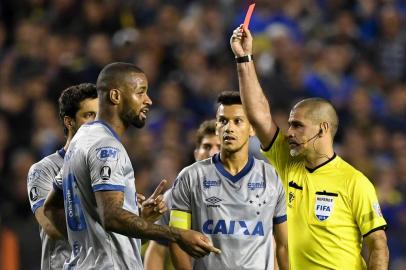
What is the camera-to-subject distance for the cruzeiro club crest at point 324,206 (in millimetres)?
6102

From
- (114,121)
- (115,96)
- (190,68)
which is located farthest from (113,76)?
(190,68)

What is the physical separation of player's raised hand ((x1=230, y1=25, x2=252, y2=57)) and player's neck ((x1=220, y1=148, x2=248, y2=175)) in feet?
2.21

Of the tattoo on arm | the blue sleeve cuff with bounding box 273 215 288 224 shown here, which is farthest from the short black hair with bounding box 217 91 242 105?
the tattoo on arm

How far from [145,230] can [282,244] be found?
5.69 ft

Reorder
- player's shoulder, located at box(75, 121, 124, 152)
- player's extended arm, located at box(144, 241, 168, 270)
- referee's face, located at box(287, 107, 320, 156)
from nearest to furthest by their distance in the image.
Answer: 1. player's shoulder, located at box(75, 121, 124, 152)
2. referee's face, located at box(287, 107, 320, 156)
3. player's extended arm, located at box(144, 241, 168, 270)

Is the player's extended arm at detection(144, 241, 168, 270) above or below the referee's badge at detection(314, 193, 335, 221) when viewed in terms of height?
below

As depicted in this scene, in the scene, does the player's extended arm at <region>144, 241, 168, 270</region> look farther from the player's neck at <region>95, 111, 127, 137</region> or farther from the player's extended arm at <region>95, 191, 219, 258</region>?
the player's extended arm at <region>95, 191, 219, 258</region>

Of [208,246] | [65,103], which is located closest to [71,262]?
[208,246]

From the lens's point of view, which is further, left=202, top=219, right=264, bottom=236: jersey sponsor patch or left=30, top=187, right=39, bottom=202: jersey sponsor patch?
left=30, top=187, right=39, bottom=202: jersey sponsor patch

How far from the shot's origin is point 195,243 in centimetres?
483

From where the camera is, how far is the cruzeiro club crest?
6.10 metres

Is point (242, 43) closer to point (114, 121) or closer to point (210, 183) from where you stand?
point (210, 183)

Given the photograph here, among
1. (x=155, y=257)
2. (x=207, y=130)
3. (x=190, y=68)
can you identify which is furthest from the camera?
(x=190, y=68)

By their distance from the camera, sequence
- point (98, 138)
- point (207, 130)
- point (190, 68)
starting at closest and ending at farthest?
1. point (98, 138)
2. point (207, 130)
3. point (190, 68)
